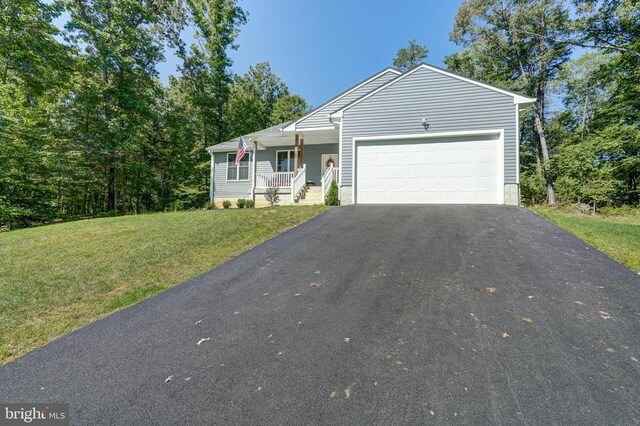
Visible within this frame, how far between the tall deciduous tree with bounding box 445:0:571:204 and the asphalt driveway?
538 inches

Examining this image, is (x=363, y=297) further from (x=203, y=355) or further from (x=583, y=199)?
(x=583, y=199)

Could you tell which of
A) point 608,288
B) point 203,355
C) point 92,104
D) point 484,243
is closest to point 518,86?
point 484,243

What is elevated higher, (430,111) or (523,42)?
(523,42)

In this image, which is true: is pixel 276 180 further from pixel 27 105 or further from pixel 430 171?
pixel 27 105

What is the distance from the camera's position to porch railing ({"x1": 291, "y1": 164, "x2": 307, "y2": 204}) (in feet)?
40.8

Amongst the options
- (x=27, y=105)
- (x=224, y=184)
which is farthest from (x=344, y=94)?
Result: (x=27, y=105)

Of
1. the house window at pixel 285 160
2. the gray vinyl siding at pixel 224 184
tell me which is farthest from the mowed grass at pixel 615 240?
the gray vinyl siding at pixel 224 184

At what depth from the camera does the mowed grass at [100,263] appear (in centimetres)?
354

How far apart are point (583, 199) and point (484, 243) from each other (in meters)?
11.1

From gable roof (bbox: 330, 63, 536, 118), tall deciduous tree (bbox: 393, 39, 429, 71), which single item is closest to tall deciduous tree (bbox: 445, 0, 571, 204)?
gable roof (bbox: 330, 63, 536, 118)

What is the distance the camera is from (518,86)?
51.1 ft

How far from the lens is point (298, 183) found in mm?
12742

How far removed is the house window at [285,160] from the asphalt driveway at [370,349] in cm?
1067

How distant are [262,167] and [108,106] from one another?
9.02m
